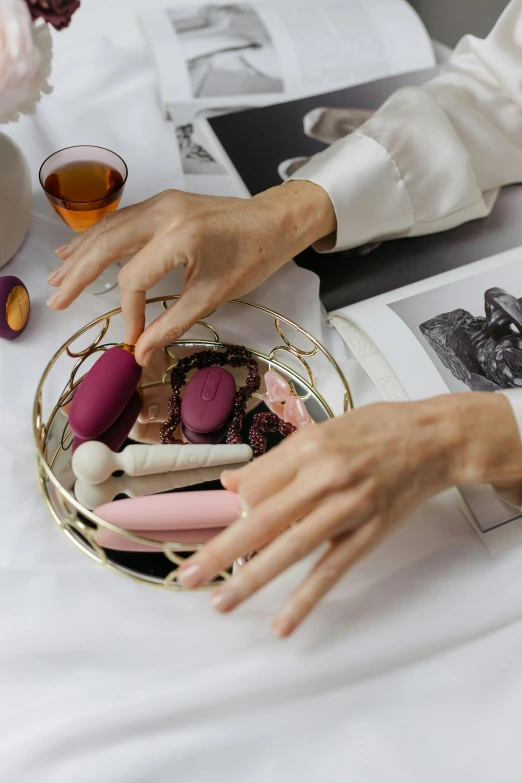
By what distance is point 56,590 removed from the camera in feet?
1.68

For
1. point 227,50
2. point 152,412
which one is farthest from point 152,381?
point 227,50

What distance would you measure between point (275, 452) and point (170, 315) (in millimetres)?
183

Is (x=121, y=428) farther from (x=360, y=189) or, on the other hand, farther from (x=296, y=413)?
(x=360, y=189)

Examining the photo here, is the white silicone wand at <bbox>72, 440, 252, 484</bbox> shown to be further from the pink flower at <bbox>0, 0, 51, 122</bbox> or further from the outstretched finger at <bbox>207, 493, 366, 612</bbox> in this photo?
the pink flower at <bbox>0, 0, 51, 122</bbox>

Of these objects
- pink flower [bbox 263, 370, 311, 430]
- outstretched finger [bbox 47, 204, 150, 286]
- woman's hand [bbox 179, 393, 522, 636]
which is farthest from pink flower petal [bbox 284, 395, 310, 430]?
outstretched finger [bbox 47, 204, 150, 286]

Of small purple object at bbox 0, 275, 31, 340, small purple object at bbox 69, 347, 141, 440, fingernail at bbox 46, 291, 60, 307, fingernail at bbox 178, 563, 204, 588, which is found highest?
fingernail at bbox 46, 291, 60, 307

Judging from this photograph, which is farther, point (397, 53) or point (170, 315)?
point (397, 53)

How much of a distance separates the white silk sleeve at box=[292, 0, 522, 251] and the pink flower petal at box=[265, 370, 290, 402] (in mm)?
194

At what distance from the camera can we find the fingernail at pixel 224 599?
439 mm

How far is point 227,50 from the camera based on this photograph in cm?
95

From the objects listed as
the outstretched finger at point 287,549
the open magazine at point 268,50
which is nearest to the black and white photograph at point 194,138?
the open magazine at point 268,50

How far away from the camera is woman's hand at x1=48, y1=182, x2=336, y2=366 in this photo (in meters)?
0.58

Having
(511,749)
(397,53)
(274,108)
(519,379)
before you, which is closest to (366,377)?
(519,379)

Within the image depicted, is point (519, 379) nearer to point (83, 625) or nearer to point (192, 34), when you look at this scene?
point (83, 625)
